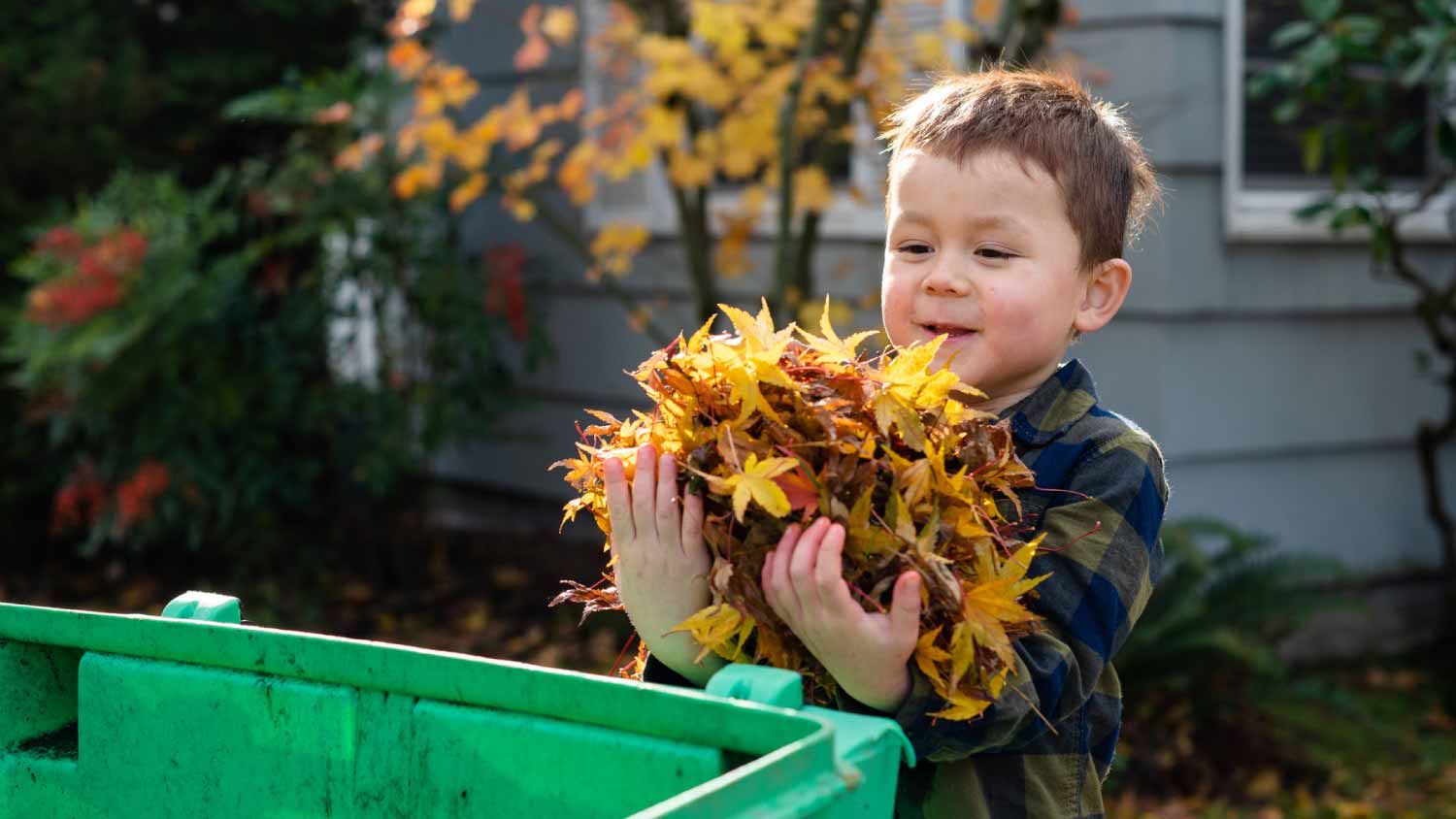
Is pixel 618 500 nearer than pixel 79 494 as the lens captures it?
Yes

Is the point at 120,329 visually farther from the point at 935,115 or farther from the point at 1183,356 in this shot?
the point at 935,115

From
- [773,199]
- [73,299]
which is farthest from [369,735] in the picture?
[773,199]

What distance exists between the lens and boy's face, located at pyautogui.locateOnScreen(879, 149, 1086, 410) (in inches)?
71.3

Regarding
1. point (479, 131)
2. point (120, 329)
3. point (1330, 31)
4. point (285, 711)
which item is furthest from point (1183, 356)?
point (285, 711)

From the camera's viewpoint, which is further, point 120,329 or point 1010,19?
point 120,329

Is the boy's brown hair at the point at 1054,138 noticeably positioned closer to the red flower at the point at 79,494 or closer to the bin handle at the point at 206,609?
the bin handle at the point at 206,609

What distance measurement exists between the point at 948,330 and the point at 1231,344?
4111 mm

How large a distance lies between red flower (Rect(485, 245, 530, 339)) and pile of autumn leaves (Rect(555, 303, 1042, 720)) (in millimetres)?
4908

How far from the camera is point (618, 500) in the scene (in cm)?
156

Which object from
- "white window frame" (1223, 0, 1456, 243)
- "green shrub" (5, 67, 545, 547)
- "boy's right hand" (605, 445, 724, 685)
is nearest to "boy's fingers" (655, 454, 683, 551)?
→ "boy's right hand" (605, 445, 724, 685)

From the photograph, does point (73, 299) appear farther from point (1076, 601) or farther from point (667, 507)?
point (1076, 601)

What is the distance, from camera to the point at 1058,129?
6.05 feet

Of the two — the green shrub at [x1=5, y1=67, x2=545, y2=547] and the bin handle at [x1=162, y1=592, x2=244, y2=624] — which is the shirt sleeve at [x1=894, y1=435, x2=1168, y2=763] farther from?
the green shrub at [x1=5, y1=67, x2=545, y2=547]

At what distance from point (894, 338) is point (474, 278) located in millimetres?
4708
